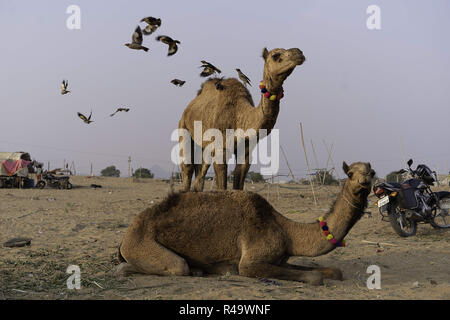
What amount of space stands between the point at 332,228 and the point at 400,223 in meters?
4.62

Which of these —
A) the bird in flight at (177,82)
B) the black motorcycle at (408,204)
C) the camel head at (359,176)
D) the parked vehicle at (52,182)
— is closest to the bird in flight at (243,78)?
the bird in flight at (177,82)

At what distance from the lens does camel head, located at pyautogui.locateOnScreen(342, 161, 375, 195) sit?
473cm

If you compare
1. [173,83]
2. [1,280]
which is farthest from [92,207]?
[1,280]

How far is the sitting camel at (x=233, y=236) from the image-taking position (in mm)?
4961

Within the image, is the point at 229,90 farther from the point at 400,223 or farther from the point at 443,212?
the point at 443,212

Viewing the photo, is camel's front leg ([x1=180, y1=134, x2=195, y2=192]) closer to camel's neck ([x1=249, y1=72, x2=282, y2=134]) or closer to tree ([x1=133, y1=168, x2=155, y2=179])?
camel's neck ([x1=249, y1=72, x2=282, y2=134])

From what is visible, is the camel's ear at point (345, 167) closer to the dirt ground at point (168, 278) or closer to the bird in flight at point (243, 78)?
the dirt ground at point (168, 278)

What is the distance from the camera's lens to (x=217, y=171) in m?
7.87

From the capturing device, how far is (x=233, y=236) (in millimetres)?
5188

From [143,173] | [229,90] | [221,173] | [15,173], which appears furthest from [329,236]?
[143,173]

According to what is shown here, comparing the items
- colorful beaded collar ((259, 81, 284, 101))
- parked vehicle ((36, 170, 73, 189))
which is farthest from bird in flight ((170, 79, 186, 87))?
parked vehicle ((36, 170, 73, 189))

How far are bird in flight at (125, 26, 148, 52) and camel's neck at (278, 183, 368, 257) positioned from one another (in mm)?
3685
